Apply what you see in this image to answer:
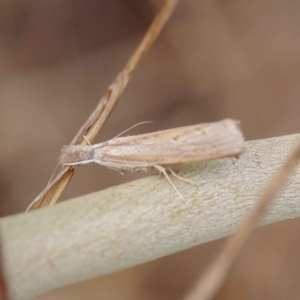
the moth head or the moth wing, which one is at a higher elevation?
the moth head

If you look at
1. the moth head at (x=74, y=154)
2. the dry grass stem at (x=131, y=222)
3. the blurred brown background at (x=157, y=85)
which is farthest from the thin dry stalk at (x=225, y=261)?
the blurred brown background at (x=157, y=85)

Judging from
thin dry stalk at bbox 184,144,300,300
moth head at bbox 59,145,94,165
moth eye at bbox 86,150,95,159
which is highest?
moth head at bbox 59,145,94,165

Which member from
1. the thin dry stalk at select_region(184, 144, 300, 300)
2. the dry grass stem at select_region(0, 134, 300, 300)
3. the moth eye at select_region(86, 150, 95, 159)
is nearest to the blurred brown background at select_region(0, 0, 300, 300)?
the moth eye at select_region(86, 150, 95, 159)

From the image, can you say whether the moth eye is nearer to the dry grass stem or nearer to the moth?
the moth

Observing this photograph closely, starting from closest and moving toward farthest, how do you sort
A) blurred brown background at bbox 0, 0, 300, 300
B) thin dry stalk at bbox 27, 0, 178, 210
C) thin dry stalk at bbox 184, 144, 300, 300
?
thin dry stalk at bbox 184, 144, 300, 300 < thin dry stalk at bbox 27, 0, 178, 210 < blurred brown background at bbox 0, 0, 300, 300

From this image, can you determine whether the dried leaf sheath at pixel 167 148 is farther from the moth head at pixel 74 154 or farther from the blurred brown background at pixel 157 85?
the blurred brown background at pixel 157 85

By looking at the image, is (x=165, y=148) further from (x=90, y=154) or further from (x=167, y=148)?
(x=90, y=154)
